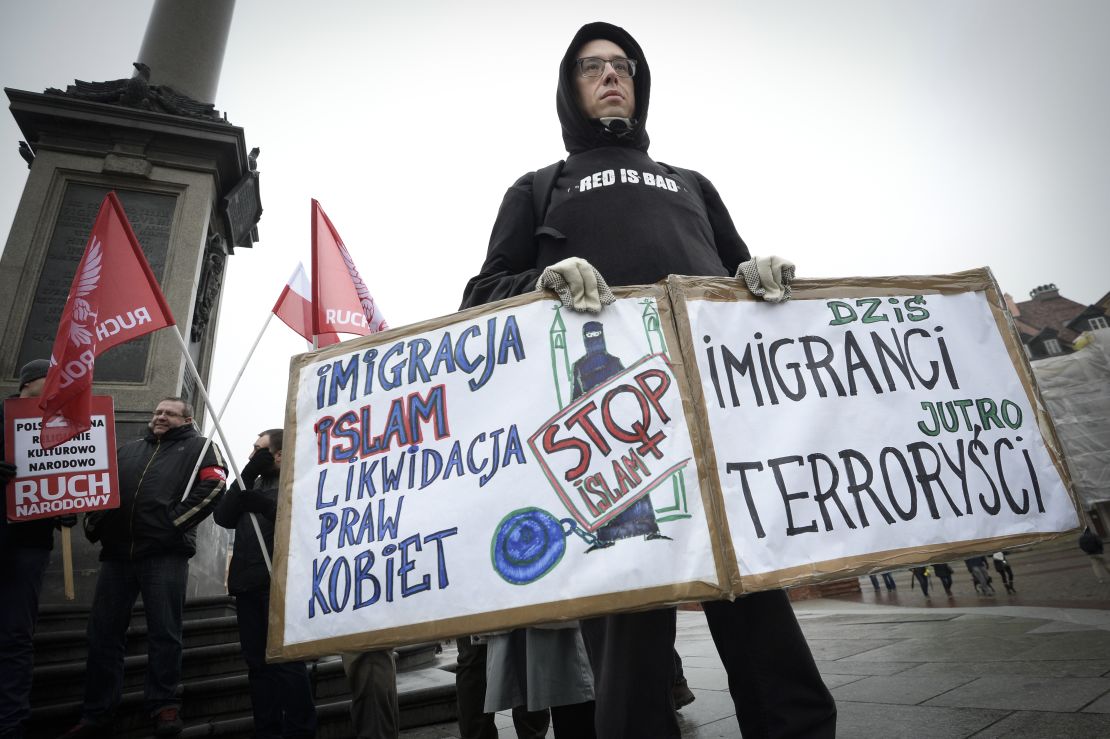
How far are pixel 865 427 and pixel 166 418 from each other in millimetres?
4800

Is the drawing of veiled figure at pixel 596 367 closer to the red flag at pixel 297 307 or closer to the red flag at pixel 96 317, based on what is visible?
the red flag at pixel 96 317

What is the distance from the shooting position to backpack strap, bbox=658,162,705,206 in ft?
7.64

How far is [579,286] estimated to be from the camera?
5.65 ft

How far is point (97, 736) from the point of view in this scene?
3.60 m

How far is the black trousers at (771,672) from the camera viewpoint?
1508 mm

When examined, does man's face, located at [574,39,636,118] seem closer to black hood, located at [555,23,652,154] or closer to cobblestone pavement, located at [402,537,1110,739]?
black hood, located at [555,23,652,154]

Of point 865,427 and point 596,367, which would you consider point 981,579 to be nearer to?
point 865,427

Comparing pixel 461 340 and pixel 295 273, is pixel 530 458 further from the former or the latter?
pixel 295 273

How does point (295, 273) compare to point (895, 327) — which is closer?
point (895, 327)

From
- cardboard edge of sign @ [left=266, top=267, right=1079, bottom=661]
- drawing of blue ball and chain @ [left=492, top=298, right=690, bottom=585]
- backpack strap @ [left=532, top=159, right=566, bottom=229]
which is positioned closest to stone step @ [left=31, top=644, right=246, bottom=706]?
cardboard edge of sign @ [left=266, top=267, right=1079, bottom=661]

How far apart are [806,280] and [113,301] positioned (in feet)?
13.8

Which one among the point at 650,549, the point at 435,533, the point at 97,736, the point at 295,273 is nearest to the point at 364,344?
the point at 435,533

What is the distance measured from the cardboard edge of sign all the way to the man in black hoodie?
17 centimetres

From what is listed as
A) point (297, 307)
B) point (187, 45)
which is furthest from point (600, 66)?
point (187, 45)
